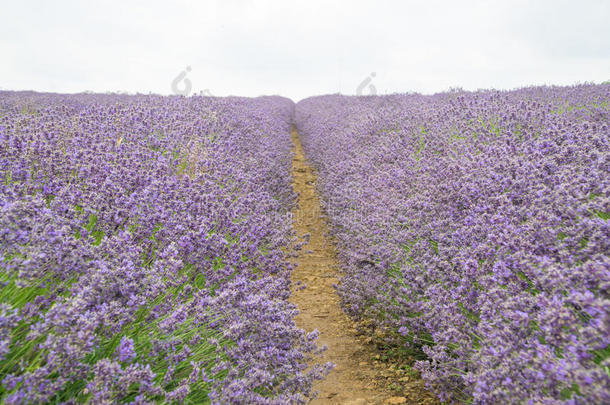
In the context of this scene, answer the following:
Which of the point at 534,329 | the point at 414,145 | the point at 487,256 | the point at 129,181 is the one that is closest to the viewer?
the point at 534,329

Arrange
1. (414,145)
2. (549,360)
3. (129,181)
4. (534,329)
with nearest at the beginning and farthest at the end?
(549,360), (534,329), (129,181), (414,145)

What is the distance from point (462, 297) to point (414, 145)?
3.45 m

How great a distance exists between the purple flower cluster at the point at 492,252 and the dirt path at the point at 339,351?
0.66ft

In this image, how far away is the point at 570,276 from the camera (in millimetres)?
1574

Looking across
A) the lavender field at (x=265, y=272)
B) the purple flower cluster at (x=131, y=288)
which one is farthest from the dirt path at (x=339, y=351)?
the purple flower cluster at (x=131, y=288)

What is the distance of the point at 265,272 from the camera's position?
309cm

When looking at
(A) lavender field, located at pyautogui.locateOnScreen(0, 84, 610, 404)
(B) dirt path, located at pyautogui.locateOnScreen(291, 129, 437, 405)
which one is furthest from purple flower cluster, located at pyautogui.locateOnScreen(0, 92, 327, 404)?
(B) dirt path, located at pyautogui.locateOnScreen(291, 129, 437, 405)

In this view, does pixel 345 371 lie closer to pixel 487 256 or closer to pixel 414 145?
pixel 487 256

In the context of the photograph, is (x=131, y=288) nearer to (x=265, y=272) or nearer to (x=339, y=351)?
(x=265, y=272)

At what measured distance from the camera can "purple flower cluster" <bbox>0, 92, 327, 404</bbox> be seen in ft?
4.64

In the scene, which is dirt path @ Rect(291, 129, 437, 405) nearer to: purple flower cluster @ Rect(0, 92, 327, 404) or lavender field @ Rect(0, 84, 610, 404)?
lavender field @ Rect(0, 84, 610, 404)

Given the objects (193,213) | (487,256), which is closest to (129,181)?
(193,213)

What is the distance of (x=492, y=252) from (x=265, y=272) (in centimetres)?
156

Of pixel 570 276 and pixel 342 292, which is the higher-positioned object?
pixel 570 276
